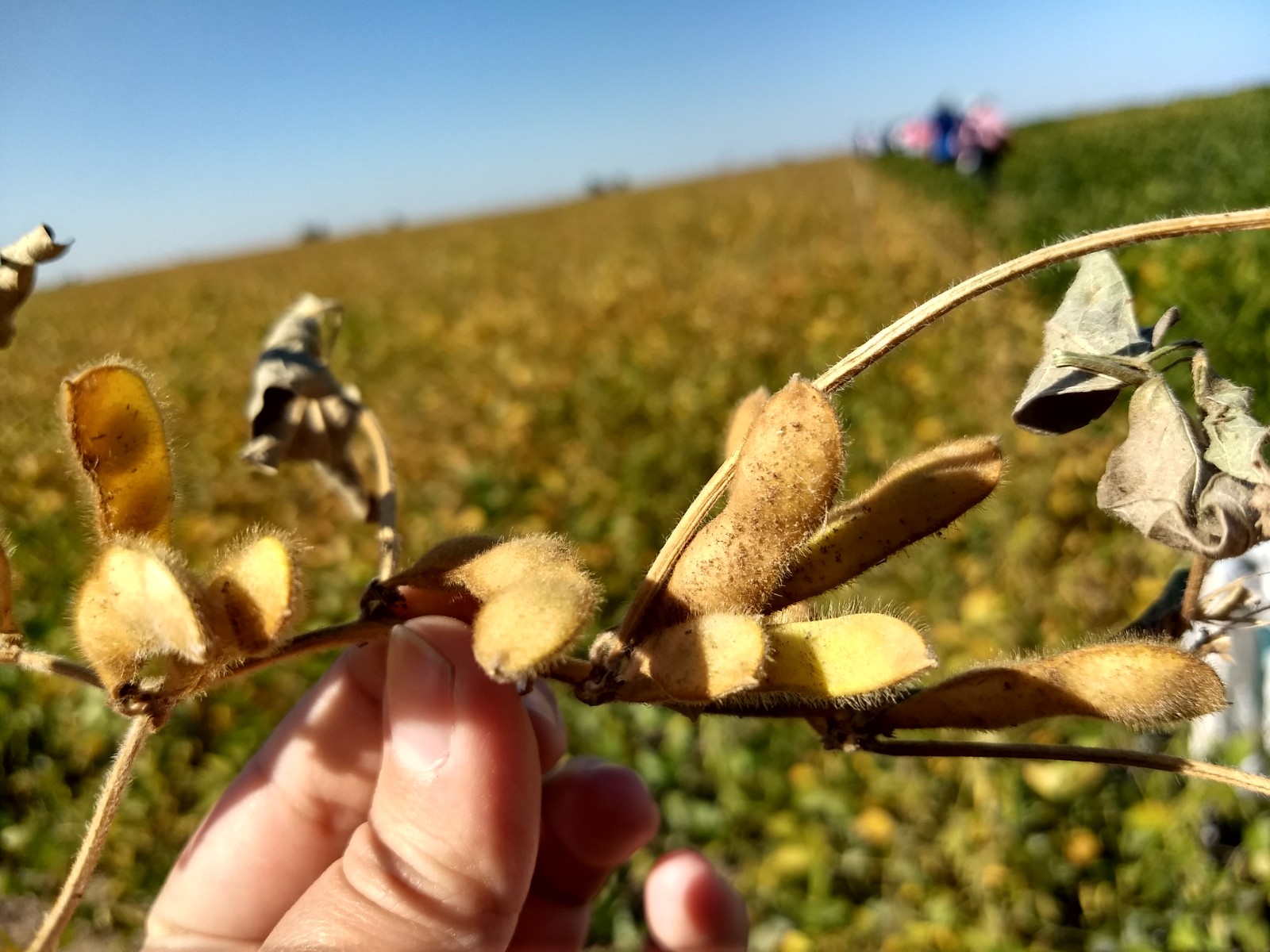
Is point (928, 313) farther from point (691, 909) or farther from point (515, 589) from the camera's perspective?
point (691, 909)

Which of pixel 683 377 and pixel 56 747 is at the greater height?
A: pixel 683 377

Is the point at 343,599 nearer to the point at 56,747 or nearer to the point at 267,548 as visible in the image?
the point at 56,747

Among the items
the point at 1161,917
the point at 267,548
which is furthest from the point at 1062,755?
the point at 1161,917

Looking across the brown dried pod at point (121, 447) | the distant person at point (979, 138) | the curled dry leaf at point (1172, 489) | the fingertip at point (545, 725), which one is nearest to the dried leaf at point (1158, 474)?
the curled dry leaf at point (1172, 489)

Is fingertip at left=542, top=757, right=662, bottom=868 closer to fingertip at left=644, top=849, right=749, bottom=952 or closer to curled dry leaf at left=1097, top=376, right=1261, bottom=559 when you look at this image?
fingertip at left=644, top=849, right=749, bottom=952

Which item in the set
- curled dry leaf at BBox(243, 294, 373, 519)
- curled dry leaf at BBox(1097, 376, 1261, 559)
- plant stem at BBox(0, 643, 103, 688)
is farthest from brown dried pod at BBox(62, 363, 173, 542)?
curled dry leaf at BBox(1097, 376, 1261, 559)
